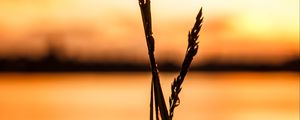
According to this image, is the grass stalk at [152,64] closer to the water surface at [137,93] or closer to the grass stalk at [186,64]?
the grass stalk at [186,64]

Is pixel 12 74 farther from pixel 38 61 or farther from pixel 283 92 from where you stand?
pixel 283 92

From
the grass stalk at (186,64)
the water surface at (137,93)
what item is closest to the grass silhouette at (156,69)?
the grass stalk at (186,64)

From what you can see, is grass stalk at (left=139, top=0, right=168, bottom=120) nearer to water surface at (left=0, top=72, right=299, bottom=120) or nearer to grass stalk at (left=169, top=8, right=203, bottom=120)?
grass stalk at (left=169, top=8, right=203, bottom=120)

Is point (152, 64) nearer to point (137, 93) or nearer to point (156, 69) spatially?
point (156, 69)

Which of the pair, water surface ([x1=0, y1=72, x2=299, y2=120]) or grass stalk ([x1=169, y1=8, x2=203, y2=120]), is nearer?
grass stalk ([x1=169, y1=8, x2=203, y2=120])

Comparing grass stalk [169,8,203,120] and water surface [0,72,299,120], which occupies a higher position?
water surface [0,72,299,120]

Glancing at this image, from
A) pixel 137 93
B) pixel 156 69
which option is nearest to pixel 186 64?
pixel 156 69

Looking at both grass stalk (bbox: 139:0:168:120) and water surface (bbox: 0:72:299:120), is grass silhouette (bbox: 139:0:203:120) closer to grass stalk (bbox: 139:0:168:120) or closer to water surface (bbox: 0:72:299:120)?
grass stalk (bbox: 139:0:168:120)

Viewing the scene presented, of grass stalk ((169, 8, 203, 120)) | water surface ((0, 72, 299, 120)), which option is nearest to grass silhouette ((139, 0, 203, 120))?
grass stalk ((169, 8, 203, 120))

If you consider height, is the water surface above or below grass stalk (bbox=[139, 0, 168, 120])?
above
